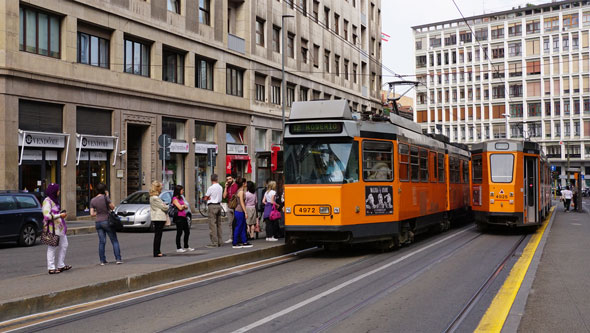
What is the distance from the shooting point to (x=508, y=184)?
19.3 metres

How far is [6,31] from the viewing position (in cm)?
2164

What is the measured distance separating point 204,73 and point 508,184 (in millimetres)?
18729

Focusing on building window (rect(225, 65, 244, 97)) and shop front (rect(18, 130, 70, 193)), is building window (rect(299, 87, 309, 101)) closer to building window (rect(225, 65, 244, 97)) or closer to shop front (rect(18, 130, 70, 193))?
building window (rect(225, 65, 244, 97))

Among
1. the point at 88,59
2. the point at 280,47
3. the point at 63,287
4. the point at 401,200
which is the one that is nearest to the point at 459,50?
the point at 280,47

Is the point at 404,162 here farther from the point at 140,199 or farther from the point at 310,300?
the point at 140,199

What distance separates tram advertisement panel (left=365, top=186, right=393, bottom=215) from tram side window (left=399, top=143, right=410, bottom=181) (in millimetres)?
747

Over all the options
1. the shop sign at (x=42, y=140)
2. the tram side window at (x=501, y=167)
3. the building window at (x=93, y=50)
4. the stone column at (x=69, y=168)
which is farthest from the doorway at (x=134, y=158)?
the tram side window at (x=501, y=167)

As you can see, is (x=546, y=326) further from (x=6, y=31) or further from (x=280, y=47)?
(x=280, y=47)

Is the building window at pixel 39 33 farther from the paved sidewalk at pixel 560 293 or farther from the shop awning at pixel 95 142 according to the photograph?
the paved sidewalk at pixel 560 293

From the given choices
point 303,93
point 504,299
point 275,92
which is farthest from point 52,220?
point 303,93

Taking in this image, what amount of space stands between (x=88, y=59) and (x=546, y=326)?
22.8 metres

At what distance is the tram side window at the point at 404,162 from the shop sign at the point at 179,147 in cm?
1691

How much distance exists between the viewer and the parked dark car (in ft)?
52.2

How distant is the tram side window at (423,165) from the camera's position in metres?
16.8
